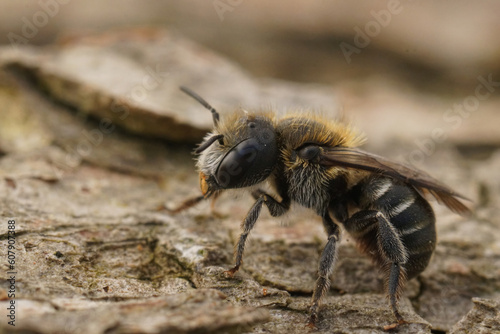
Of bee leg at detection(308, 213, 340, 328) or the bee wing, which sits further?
the bee wing

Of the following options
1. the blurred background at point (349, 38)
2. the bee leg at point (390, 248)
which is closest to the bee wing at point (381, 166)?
the bee leg at point (390, 248)

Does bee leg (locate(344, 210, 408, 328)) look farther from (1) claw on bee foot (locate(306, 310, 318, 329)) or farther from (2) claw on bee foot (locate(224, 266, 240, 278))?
(2) claw on bee foot (locate(224, 266, 240, 278))

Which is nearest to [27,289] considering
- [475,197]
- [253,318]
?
[253,318]

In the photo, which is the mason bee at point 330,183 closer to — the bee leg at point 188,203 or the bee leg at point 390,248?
the bee leg at point 390,248

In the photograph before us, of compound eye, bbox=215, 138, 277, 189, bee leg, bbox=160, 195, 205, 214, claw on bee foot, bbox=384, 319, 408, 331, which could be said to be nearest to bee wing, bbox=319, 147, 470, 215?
compound eye, bbox=215, 138, 277, 189

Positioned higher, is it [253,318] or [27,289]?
[253,318]

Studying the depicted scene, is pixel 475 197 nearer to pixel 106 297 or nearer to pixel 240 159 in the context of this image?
pixel 240 159

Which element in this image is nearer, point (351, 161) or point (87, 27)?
point (351, 161)
